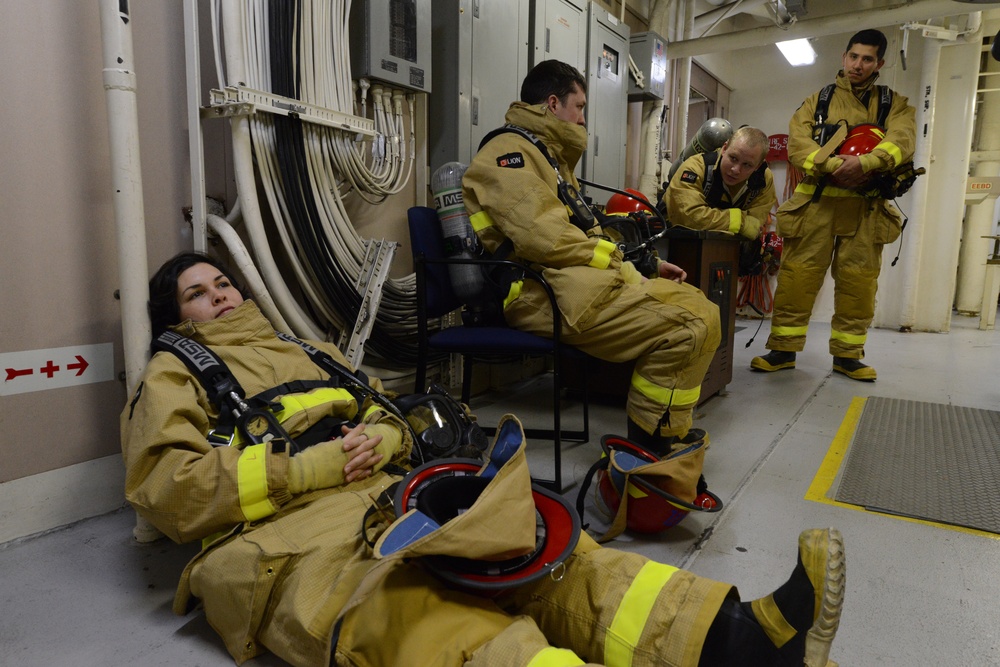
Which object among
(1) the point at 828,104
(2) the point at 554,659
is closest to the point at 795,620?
(2) the point at 554,659

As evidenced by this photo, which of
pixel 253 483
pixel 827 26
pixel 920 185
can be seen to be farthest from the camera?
pixel 920 185

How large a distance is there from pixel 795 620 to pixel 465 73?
2615 millimetres

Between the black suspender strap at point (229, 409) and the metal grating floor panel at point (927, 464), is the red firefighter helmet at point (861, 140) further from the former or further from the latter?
the black suspender strap at point (229, 409)

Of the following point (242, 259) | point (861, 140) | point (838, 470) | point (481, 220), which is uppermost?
point (861, 140)

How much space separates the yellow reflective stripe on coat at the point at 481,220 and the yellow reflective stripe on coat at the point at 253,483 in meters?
1.13

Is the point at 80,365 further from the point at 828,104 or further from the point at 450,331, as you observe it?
the point at 828,104

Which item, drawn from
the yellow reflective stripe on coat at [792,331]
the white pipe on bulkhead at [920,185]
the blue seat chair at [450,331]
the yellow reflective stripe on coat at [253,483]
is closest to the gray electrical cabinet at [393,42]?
the blue seat chair at [450,331]

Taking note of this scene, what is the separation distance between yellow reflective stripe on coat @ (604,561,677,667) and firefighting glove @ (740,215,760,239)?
2663mm

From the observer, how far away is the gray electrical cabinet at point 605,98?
12.8 ft

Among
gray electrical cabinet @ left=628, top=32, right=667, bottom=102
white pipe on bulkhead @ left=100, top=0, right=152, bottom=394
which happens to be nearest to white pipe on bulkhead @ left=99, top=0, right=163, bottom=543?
white pipe on bulkhead @ left=100, top=0, right=152, bottom=394

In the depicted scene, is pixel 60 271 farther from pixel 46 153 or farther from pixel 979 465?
pixel 979 465

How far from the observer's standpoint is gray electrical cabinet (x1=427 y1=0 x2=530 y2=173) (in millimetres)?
2795

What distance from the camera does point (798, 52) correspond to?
6.03 meters

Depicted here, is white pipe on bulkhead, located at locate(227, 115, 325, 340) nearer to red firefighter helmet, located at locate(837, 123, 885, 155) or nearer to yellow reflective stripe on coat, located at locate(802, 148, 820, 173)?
yellow reflective stripe on coat, located at locate(802, 148, 820, 173)
